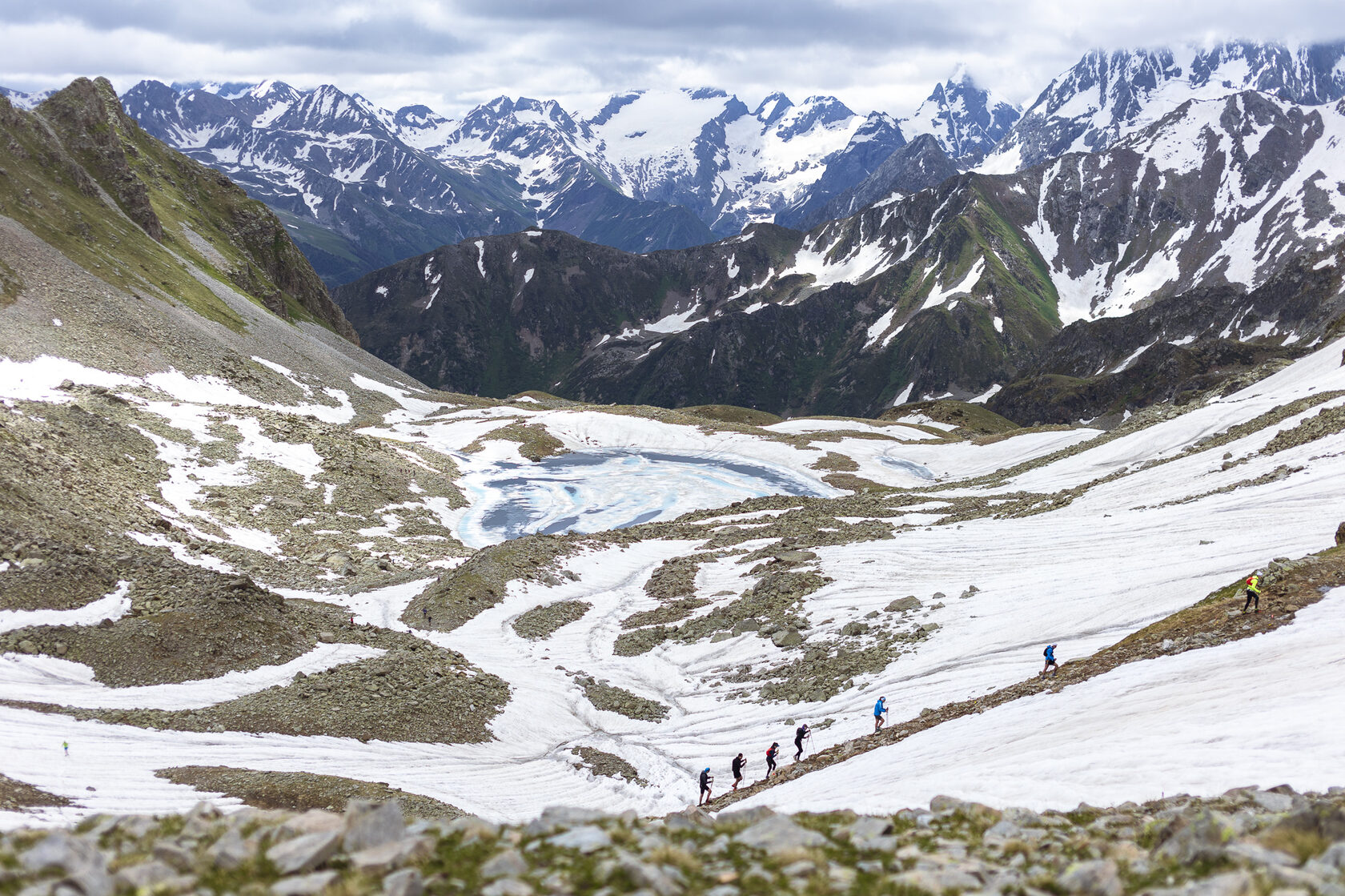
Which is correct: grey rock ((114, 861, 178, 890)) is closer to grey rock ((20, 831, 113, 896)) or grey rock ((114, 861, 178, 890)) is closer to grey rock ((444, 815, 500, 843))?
grey rock ((20, 831, 113, 896))

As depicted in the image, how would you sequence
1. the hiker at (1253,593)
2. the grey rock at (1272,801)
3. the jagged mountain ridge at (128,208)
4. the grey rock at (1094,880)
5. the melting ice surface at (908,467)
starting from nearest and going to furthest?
the grey rock at (1094,880) → the grey rock at (1272,801) → the hiker at (1253,593) → the jagged mountain ridge at (128,208) → the melting ice surface at (908,467)

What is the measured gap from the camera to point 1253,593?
25281 mm

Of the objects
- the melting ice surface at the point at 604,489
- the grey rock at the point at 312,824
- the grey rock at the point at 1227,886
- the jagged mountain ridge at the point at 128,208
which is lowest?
the grey rock at the point at 1227,886

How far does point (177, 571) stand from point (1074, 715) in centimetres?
3955

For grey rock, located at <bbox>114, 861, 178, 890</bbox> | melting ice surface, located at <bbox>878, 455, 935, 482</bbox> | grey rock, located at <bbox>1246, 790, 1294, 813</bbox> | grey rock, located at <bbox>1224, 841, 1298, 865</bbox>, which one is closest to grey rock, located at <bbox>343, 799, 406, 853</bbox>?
grey rock, located at <bbox>114, 861, 178, 890</bbox>

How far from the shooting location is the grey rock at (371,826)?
34.5ft

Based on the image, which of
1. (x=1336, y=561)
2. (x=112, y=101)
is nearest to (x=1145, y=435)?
(x=1336, y=561)

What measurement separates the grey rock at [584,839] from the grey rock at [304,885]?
307cm

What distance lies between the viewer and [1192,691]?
2116 centimetres

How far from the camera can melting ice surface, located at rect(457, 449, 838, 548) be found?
304ft

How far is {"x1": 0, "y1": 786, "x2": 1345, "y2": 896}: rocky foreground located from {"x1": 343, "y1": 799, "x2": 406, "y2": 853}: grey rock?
0.07ft

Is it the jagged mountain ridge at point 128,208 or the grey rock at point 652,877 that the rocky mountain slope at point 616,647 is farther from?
the jagged mountain ridge at point 128,208

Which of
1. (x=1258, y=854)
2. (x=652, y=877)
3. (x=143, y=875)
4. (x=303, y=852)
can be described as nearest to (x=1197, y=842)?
(x=1258, y=854)

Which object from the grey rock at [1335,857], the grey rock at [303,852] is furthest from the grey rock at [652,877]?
the grey rock at [1335,857]
